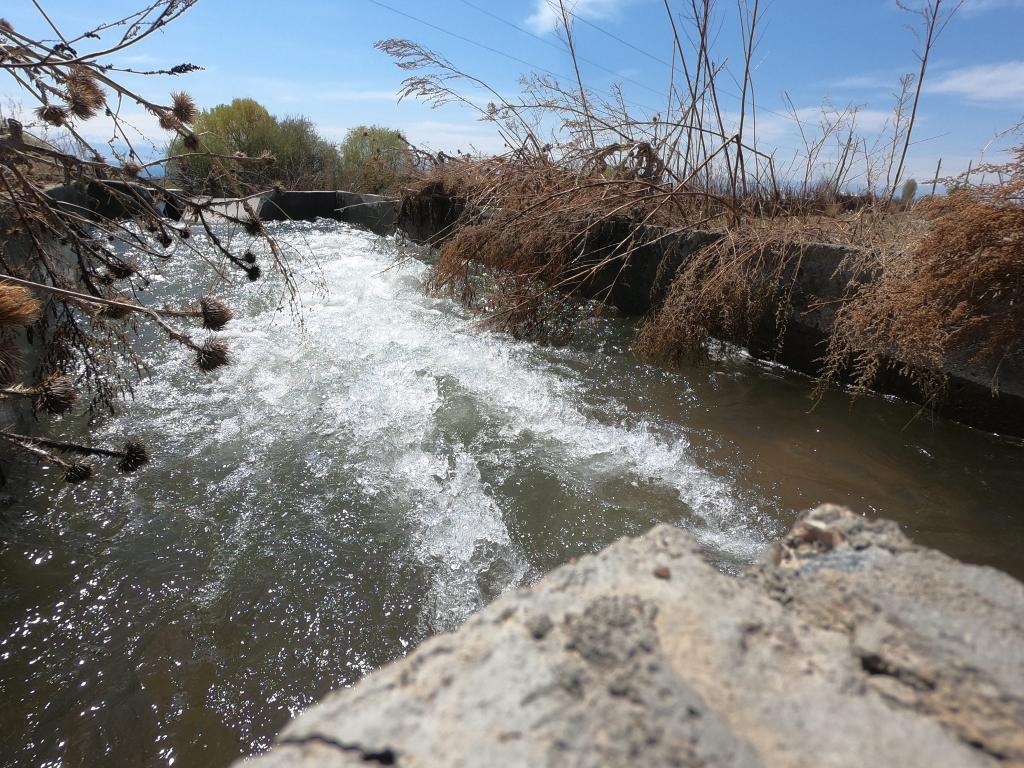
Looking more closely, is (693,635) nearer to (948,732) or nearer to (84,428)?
(948,732)

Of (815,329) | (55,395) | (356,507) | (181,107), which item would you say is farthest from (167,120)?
(815,329)

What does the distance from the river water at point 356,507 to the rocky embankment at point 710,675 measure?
1052 mm

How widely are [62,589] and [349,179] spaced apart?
9723mm

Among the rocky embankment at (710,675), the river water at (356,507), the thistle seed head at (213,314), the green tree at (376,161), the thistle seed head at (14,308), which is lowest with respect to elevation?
the river water at (356,507)

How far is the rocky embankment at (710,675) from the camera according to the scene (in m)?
0.58

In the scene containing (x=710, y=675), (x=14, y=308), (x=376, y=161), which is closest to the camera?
(x=710, y=675)

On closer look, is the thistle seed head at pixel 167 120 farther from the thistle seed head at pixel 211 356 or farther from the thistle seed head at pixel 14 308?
the thistle seed head at pixel 14 308

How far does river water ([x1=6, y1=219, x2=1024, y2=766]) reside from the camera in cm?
157

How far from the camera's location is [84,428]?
2738 mm

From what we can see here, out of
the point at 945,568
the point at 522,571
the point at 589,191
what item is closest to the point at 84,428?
the point at 522,571

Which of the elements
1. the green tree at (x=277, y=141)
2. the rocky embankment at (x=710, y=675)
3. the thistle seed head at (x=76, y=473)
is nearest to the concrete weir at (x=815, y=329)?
the thistle seed head at (x=76, y=473)

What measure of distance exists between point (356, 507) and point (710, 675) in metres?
1.84

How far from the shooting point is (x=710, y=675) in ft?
2.18

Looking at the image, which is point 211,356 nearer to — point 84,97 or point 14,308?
point 14,308
